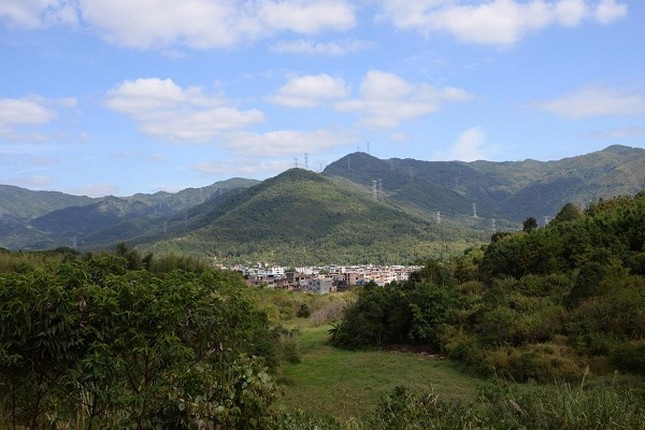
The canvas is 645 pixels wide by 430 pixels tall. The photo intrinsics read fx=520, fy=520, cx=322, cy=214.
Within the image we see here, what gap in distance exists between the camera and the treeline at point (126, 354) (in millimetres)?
3762

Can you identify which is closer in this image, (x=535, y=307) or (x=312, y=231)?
(x=535, y=307)

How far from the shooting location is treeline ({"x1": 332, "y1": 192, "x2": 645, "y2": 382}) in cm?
1221

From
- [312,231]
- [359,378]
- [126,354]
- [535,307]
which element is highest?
[126,354]

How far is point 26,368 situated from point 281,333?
13.4m

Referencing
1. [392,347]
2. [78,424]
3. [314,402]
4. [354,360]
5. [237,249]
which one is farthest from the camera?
[237,249]

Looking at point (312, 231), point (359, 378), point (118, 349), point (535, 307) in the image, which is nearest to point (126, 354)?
point (118, 349)

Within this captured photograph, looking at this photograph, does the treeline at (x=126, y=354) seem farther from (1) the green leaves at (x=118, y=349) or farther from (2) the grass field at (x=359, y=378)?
(2) the grass field at (x=359, y=378)

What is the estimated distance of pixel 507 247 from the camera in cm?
2025

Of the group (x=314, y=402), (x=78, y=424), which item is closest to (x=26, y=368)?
(x=78, y=424)

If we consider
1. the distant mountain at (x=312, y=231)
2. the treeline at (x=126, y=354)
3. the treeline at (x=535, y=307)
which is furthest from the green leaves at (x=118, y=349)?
the distant mountain at (x=312, y=231)

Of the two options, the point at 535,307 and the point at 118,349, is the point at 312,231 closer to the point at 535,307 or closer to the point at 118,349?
the point at 535,307

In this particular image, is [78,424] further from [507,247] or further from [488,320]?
[507,247]

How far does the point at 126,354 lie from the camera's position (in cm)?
467

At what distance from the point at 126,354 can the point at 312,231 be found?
105 m
